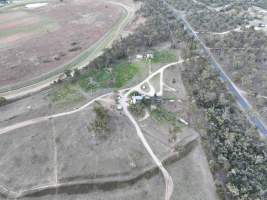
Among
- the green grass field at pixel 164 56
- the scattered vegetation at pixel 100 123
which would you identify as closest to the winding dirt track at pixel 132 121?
the scattered vegetation at pixel 100 123

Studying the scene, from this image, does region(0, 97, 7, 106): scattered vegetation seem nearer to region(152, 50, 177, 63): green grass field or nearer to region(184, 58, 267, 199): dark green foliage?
region(152, 50, 177, 63): green grass field

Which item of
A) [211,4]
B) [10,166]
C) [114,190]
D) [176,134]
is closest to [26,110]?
[10,166]

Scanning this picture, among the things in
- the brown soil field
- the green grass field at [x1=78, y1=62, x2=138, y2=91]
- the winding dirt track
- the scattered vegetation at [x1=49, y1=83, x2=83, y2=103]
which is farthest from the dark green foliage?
the brown soil field

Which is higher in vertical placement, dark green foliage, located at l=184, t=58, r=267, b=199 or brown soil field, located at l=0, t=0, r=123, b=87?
brown soil field, located at l=0, t=0, r=123, b=87

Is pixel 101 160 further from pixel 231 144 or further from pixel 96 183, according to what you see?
pixel 231 144

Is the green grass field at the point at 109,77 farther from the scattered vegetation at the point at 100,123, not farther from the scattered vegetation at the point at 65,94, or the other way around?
the scattered vegetation at the point at 100,123

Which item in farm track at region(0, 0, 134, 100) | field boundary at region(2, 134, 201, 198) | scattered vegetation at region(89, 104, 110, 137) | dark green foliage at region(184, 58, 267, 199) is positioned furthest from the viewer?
farm track at region(0, 0, 134, 100)

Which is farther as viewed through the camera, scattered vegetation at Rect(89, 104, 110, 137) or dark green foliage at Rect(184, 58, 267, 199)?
scattered vegetation at Rect(89, 104, 110, 137)
